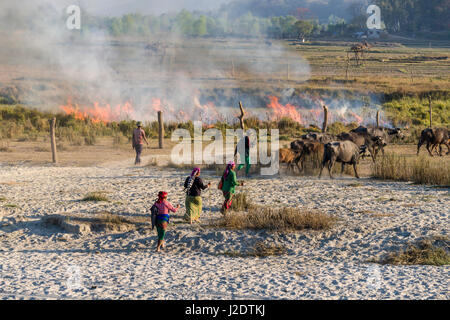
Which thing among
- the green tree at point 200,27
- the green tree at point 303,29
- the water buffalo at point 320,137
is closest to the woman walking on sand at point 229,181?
the water buffalo at point 320,137

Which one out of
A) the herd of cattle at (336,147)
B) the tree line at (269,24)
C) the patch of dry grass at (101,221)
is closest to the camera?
the patch of dry grass at (101,221)

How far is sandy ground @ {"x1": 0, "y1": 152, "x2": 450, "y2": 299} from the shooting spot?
8078mm

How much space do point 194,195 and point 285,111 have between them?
2359cm

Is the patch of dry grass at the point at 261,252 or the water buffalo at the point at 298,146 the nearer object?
the patch of dry grass at the point at 261,252

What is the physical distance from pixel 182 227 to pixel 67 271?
8.80 feet

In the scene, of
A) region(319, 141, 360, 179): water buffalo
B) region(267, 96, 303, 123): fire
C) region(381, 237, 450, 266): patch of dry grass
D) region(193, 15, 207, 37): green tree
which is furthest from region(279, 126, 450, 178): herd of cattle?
region(193, 15, 207, 37): green tree

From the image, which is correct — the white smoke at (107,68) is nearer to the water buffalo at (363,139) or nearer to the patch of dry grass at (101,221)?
the water buffalo at (363,139)

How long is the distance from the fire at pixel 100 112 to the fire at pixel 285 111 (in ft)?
25.6

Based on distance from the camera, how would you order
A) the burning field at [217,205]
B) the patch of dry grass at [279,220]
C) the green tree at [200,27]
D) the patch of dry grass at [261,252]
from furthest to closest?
1. the green tree at [200,27]
2. the patch of dry grass at [279,220]
3. the patch of dry grass at [261,252]
4. the burning field at [217,205]

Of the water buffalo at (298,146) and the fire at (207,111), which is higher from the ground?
the water buffalo at (298,146)

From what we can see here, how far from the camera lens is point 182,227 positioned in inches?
440

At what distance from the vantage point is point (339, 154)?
1642 centimetres

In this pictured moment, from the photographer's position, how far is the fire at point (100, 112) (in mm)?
31047

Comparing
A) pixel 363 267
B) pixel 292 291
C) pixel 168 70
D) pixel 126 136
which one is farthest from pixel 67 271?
pixel 168 70
